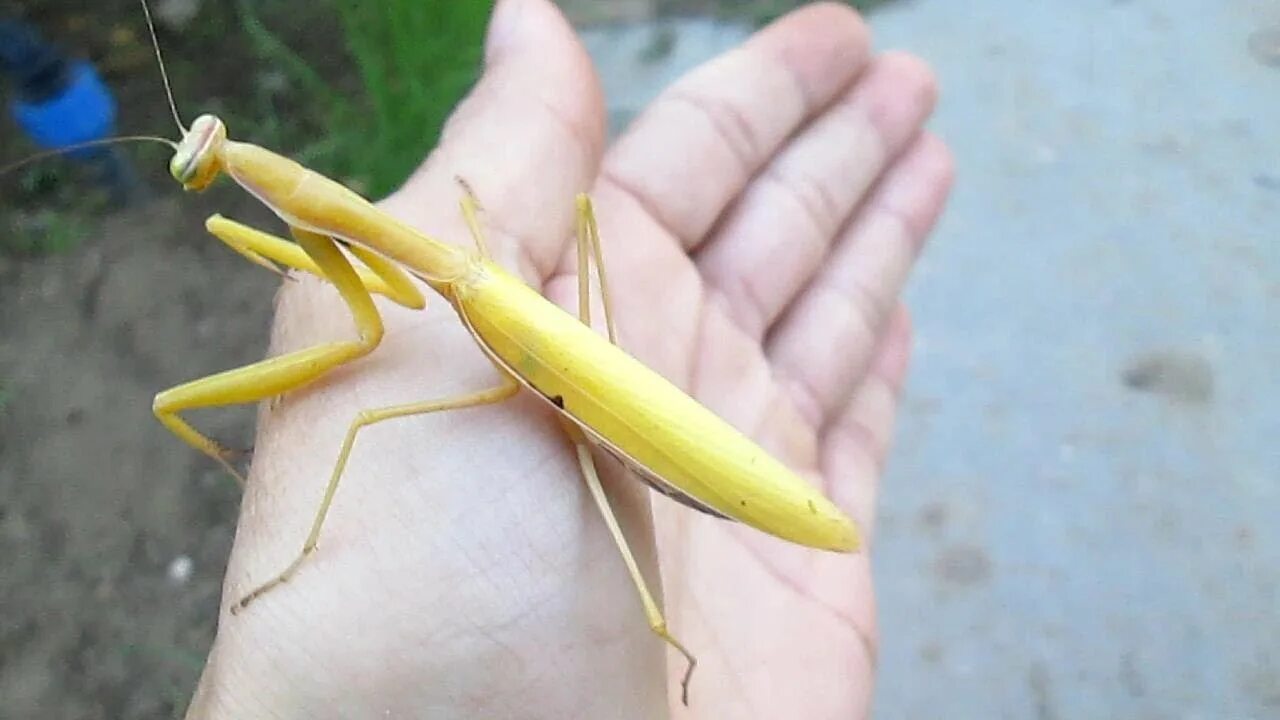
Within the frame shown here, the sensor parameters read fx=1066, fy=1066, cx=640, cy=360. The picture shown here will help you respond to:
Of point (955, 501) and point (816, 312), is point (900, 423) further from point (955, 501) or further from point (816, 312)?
point (816, 312)

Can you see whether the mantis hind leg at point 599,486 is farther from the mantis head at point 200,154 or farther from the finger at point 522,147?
the mantis head at point 200,154

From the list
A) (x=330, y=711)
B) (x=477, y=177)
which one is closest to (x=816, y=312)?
(x=477, y=177)

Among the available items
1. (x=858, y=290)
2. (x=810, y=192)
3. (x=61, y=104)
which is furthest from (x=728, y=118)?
(x=61, y=104)

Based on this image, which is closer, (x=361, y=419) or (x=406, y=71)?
(x=361, y=419)

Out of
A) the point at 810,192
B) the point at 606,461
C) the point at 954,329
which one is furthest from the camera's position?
the point at 954,329

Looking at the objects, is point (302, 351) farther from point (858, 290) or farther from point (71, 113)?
point (71, 113)

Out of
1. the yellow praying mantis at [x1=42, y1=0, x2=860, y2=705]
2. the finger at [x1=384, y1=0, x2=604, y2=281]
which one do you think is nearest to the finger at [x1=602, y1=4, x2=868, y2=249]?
the finger at [x1=384, y1=0, x2=604, y2=281]

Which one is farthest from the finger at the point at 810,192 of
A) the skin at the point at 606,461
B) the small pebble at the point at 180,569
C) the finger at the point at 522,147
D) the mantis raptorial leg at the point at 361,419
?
the small pebble at the point at 180,569
